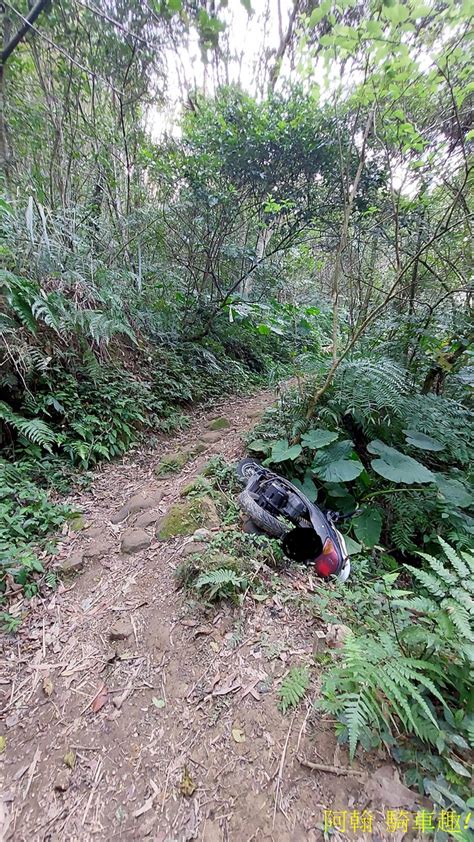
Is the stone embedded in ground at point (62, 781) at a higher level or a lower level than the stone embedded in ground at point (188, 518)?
lower

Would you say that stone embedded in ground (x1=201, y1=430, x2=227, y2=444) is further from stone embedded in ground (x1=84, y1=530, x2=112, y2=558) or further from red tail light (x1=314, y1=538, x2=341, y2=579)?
red tail light (x1=314, y1=538, x2=341, y2=579)

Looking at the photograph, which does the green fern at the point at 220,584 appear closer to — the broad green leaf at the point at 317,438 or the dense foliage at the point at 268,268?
the dense foliage at the point at 268,268

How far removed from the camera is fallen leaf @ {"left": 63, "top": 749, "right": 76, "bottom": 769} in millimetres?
1351

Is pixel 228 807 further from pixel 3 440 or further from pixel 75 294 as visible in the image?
pixel 75 294

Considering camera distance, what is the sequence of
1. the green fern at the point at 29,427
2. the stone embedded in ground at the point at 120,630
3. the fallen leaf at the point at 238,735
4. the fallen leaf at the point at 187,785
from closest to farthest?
the fallen leaf at the point at 187,785 < the fallen leaf at the point at 238,735 < the stone embedded in ground at the point at 120,630 < the green fern at the point at 29,427

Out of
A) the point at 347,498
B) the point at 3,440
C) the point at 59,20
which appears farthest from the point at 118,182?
the point at 347,498

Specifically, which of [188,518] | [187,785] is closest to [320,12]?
[188,518]

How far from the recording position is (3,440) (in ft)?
9.47

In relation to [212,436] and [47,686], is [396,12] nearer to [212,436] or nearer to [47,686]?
[212,436]

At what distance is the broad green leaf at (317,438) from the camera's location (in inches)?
107

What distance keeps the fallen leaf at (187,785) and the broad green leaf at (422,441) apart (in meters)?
2.57

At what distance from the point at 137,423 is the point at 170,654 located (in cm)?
256

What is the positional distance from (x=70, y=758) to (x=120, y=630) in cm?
53

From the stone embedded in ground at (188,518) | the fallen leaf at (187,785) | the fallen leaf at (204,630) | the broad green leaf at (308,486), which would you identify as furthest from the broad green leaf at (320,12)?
the fallen leaf at (187,785)
